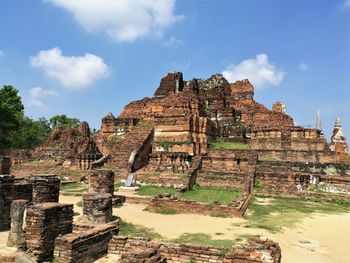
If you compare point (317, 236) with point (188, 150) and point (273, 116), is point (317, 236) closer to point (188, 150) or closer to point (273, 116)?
point (188, 150)

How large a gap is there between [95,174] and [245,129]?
15.3m

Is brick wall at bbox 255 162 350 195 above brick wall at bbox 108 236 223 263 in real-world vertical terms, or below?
above

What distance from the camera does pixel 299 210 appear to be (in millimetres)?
12797

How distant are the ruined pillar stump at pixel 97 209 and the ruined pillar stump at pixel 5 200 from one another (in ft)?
6.36

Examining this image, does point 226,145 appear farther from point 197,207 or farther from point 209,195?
point 197,207

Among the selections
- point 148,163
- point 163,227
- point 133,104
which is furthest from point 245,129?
point 163,227

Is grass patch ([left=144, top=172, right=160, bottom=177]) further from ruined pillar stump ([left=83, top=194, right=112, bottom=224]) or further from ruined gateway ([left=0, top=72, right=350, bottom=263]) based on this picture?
ruined pillar stump ([left=83, top=194, right=112, bottom=224])

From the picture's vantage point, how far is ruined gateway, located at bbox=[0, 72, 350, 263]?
6.68 metres

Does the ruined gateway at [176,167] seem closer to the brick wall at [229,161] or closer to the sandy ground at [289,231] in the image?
the brick wall at [229,161]

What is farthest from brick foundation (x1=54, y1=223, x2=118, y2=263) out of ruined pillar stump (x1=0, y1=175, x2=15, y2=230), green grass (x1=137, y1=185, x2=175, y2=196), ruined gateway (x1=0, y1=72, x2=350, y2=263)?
green grass (x1=137, y1=185, x2=175, y2=196)

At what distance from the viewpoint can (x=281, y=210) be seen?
1266cm

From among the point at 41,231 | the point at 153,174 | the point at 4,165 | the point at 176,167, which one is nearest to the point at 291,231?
the point at 41,231

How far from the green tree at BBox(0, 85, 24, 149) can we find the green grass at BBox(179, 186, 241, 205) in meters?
25.6

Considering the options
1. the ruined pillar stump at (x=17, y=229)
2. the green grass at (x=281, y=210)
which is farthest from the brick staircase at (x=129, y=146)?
the ruined pillar stump at (x=17, y=229)
